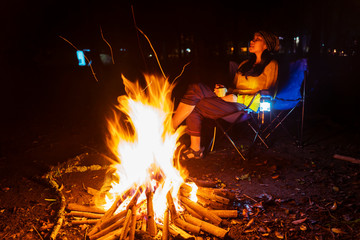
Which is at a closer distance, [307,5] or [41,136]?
[41,136]

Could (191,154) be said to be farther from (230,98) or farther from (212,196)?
(212,196)

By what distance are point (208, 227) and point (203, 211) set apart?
0.60ft

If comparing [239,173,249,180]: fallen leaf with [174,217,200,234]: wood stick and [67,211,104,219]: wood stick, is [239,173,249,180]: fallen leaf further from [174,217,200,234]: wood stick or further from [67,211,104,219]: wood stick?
[67,211,104,219]: wood stick

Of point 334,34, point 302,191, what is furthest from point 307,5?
point 302,191

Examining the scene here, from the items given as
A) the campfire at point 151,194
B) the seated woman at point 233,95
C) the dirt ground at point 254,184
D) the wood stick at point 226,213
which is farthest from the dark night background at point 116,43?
the wood stick at point 226,213

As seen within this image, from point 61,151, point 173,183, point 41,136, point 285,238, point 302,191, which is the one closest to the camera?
point 285,238

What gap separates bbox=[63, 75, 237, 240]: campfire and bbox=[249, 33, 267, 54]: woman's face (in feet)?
5.68

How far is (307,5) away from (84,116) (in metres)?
17.6

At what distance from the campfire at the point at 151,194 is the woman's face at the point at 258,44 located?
1.73 metres

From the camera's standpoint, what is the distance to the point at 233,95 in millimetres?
3895

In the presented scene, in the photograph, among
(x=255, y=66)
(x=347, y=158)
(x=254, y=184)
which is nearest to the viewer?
(x=254, y=184)

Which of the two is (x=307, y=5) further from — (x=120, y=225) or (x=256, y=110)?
(x=120, y=225)

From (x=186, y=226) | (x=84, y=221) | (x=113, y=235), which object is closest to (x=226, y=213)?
(x=186, y=226)

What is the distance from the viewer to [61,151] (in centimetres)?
458
